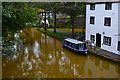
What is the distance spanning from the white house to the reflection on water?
2.57 metres

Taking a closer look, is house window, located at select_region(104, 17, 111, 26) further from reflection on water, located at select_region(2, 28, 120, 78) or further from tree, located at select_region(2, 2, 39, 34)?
tree, located at select_region(2, 2, 39, 34)

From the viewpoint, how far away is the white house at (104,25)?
20.4m

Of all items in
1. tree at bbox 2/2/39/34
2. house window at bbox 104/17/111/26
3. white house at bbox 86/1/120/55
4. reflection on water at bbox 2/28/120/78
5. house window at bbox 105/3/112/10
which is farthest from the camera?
house window at bbox 104/17/111/26

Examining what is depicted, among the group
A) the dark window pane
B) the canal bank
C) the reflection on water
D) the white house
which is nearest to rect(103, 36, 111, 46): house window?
the white house

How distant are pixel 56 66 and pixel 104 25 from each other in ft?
26.5

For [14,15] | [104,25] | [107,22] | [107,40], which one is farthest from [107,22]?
[14,15]

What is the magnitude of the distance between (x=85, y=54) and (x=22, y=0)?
1173cm

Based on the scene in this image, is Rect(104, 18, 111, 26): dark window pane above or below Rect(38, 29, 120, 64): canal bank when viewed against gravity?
above

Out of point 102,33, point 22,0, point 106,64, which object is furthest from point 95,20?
point 22,0

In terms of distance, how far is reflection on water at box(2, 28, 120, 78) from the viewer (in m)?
16.1

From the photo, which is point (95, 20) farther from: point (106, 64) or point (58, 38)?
point (58, 38)

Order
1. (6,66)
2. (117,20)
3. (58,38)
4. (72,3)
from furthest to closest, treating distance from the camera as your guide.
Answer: (58,38)
(72,3)
(117,20)
(6,66)

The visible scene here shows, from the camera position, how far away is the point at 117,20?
2014 centimetres

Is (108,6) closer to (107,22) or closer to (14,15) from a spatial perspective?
(107,22)
